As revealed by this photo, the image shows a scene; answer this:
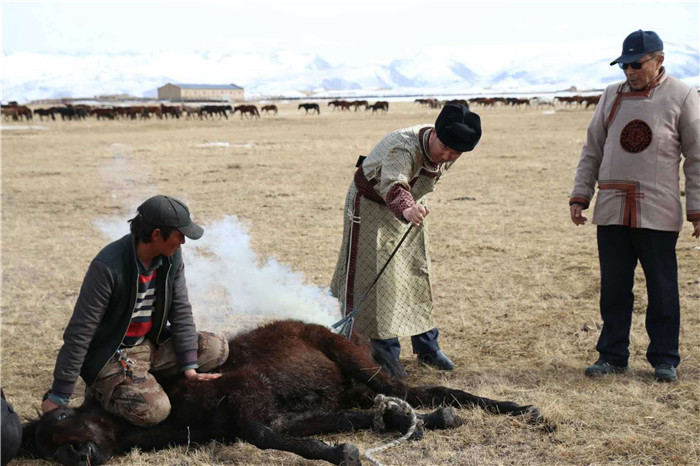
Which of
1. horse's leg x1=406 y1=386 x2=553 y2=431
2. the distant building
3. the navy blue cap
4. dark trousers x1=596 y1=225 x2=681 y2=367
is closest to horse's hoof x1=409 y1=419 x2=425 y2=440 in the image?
horse's leg x1=406 y1=386 x2=553 y2=431

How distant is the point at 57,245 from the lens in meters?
8.08

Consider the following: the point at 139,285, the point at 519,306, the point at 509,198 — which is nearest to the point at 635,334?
the point at 519,306

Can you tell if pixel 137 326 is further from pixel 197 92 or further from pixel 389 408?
pixel 197 92

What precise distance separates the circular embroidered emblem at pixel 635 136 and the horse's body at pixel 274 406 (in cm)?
165

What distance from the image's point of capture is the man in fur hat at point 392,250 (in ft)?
12.8

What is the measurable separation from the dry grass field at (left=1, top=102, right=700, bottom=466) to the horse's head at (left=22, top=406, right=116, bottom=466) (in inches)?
6.4

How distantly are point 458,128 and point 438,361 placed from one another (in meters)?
1.61

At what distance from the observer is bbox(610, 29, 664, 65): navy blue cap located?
3.85 m

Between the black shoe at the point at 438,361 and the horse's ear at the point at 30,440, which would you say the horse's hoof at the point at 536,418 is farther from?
the horse's ear at the point at 30,440

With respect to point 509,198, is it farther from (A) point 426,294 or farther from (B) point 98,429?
(B) point 98,429

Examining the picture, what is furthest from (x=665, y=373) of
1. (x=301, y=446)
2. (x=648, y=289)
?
(x=301, y=446)

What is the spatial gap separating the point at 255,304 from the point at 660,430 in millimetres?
3166

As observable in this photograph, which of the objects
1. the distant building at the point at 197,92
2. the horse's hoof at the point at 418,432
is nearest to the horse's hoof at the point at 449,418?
the horse's hoof at the point at 418,432

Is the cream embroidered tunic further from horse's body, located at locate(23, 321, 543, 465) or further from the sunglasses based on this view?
horse's body, located at locate(23, 321, 543, 465)
